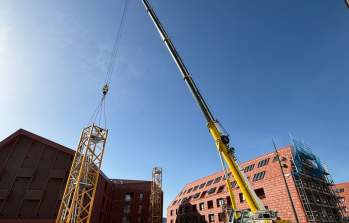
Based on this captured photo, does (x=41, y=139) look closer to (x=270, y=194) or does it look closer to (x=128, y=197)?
(x=128, y=197)

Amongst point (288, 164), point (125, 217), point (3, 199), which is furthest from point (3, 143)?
point (288, 164)

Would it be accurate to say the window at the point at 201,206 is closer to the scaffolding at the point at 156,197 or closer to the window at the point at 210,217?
the window at the point at 210,217

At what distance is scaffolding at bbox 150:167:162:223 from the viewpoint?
2009 inches

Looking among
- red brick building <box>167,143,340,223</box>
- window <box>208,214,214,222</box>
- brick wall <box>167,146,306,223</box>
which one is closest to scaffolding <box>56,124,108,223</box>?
red brick building <box>167,143,340,223</box>

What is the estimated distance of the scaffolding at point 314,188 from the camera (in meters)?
32.3

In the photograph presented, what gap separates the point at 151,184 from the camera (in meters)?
55.8

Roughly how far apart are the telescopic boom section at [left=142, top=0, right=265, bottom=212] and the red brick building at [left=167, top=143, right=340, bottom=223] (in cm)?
1322

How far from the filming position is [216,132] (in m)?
18.5

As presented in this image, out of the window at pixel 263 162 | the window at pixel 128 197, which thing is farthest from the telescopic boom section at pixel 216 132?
the window at pixel 128 197

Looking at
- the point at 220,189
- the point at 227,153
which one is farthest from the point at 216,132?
the point at 220,189

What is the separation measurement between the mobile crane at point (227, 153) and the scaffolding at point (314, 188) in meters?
21.6

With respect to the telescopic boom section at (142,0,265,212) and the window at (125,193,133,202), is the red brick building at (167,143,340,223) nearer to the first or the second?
the telescopic boom section at (142,0,265,212)

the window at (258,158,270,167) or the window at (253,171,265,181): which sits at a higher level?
the window at (258,158,270,167)

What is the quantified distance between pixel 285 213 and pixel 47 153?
37.2m
